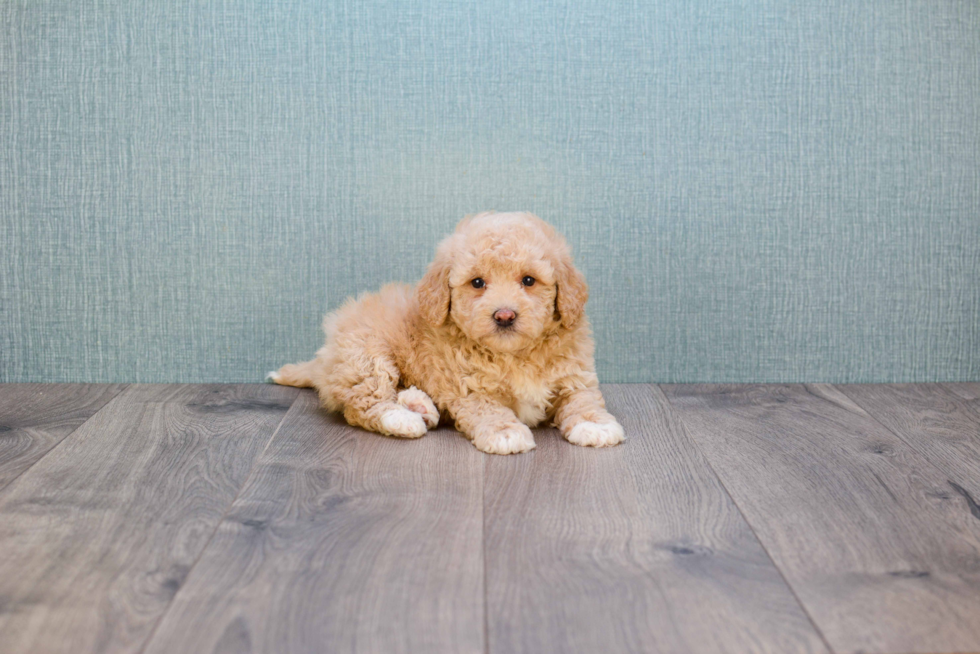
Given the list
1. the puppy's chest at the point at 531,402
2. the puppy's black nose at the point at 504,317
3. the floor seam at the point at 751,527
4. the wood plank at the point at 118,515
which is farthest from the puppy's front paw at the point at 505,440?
the wood plank at the point at 118,515

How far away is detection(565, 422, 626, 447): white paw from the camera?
6.48ft

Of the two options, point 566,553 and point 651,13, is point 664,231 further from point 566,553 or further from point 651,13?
point 566,553

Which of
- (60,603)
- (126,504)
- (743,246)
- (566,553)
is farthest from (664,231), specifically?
(60,603)

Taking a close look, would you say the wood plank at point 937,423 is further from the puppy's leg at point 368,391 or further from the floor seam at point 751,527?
the puppy's leg at point 368,391

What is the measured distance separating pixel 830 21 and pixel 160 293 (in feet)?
6.85

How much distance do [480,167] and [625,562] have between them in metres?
1.44

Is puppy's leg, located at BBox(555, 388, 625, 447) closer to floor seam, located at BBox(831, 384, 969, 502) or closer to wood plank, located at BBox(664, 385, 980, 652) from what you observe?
wood plank, located at BBox(664, 385, 980, 652)

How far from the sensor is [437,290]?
2010 mm

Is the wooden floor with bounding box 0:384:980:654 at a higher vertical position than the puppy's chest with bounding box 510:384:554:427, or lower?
lower

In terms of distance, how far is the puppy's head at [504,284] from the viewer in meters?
1.93

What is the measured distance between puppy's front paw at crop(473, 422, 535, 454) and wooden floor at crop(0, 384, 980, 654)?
1.1 inches

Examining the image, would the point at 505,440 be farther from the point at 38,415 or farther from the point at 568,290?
the point at 38,415

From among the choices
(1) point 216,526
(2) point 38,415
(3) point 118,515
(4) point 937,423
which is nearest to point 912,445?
(4) point 937,423

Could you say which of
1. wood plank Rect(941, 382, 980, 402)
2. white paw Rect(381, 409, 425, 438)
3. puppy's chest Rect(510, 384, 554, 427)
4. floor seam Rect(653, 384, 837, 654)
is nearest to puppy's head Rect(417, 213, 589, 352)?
puppy's chest Rect(510, 384, 554, 427)
